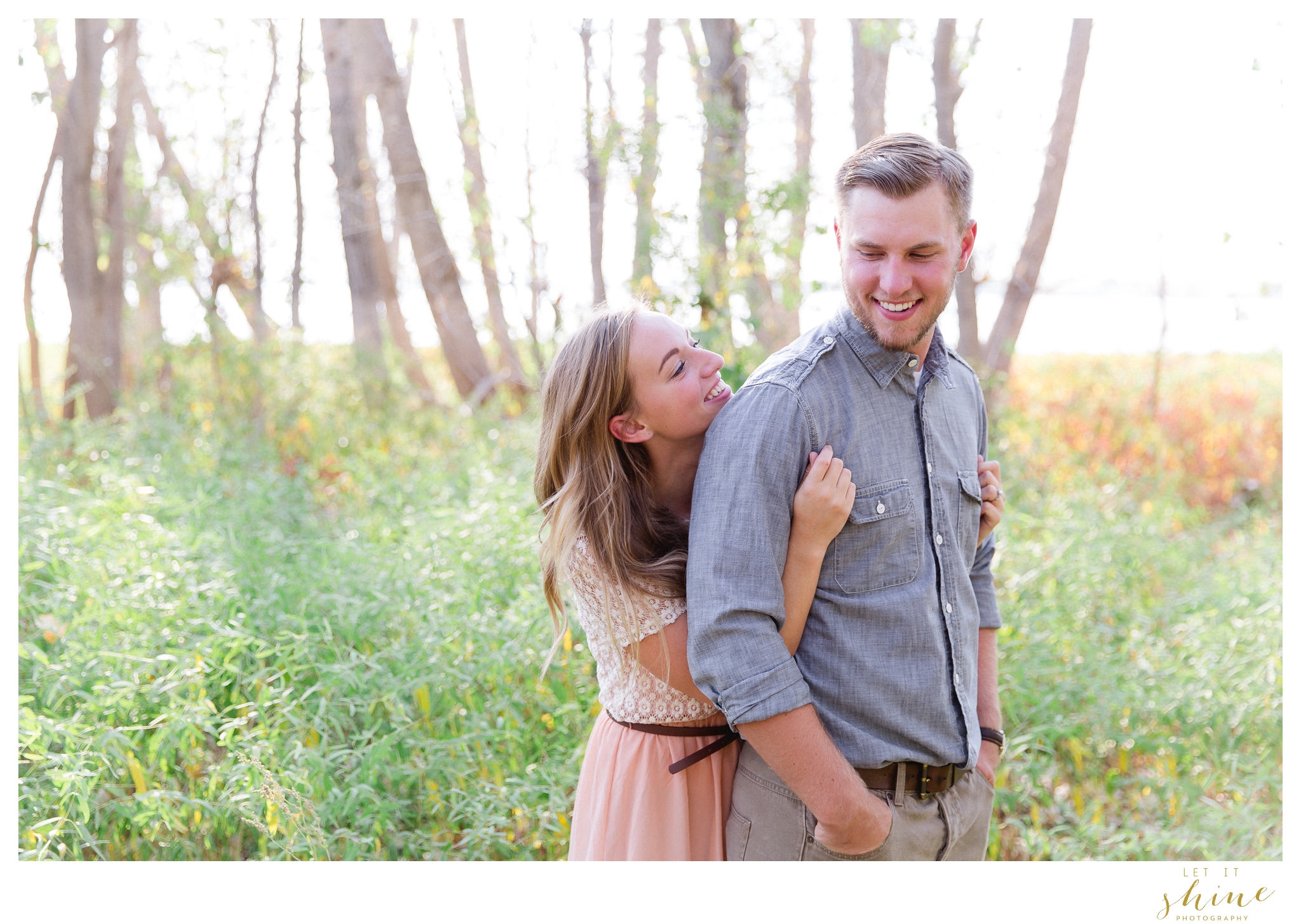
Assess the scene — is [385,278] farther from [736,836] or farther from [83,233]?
[736,836]

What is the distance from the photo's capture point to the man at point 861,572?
5.16ft

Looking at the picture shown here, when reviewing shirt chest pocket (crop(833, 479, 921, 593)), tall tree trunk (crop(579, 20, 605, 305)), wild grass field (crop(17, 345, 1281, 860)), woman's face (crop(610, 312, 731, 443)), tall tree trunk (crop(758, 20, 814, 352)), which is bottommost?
wild grass field (crop(17, 345, 1281, 860))

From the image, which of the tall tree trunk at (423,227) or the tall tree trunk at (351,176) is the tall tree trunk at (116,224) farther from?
the tall tree trunk at (423,227)

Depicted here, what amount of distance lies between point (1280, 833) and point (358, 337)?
8.22 metres

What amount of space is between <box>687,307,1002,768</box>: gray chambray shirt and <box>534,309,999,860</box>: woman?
0.08 meters

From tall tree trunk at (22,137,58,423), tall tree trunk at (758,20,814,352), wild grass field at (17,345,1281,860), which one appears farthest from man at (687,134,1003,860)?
tall tree trunk at (22,137,58,423)

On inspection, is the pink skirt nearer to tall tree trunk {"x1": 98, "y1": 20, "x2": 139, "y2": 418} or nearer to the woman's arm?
the woman's arm

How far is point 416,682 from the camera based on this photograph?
2.99 meters

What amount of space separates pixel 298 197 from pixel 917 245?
959 cm

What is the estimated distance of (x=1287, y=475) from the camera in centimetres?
269

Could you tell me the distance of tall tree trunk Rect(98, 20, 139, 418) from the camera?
7.95 m
